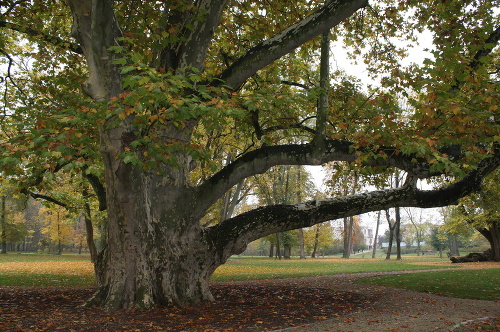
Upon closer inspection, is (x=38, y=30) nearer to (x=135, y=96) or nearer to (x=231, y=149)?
(x=135, y=96)

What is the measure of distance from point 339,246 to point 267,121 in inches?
3074

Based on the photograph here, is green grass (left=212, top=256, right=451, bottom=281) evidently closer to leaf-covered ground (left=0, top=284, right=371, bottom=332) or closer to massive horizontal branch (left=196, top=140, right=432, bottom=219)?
leaf-covered ground (left=0, top=284, right=371, bottom=332)

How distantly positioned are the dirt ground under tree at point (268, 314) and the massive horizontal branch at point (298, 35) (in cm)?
453

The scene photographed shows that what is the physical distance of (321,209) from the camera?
8516mm

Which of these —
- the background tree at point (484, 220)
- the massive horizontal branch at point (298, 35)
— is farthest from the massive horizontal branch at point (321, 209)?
the background tree at point (484, 220)

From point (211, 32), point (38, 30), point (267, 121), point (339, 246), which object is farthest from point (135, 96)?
point (339, 246)

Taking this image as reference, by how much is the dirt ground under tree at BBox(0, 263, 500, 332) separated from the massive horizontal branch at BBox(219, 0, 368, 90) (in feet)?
14.9

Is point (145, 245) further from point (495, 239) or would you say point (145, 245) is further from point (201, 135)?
point (495, 239)

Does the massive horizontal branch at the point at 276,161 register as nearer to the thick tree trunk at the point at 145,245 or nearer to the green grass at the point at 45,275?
the thick tree trunk at the point at 145,245

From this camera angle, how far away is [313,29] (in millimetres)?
7094

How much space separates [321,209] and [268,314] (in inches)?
108

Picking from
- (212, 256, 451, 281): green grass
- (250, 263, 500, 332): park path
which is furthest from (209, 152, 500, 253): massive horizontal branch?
(212, 256, 451, 281): green grass

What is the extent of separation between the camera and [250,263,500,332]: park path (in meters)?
5.87

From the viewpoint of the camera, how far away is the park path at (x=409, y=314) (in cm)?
587
